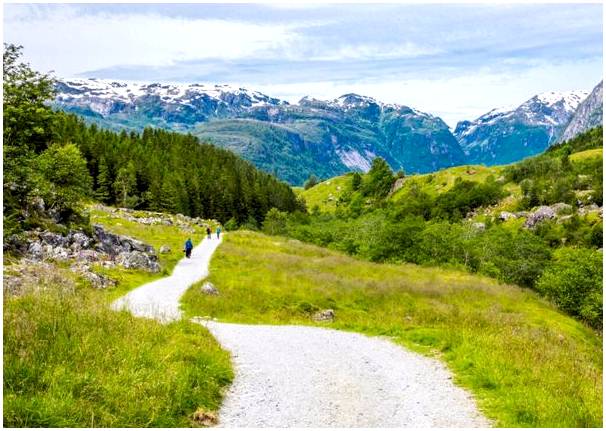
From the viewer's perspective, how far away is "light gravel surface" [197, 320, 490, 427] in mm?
11625

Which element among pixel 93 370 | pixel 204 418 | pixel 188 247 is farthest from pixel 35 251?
pixel 204 418

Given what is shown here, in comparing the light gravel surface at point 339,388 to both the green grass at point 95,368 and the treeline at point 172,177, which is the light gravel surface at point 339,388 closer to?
the green grass at point 95,368

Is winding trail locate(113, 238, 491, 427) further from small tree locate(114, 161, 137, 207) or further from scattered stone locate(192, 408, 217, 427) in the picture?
small tree locate(114, 161, 137, 207)

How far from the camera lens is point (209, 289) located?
108 feet

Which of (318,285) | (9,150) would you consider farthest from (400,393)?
(318,285)

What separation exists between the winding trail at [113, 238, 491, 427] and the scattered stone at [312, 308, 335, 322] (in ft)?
23.9

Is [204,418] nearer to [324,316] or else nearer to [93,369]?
[93,369]

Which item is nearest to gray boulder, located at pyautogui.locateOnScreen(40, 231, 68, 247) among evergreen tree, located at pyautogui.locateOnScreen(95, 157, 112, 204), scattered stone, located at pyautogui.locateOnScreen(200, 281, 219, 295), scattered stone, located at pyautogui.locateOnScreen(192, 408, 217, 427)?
scattered stone, located at pyautogui.locateOnScreen(200, 281, 219, 295)

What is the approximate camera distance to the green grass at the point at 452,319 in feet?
41.4

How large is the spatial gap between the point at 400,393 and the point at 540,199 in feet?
610

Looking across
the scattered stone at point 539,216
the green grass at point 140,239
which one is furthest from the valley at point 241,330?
the scattered stone at point 539,216

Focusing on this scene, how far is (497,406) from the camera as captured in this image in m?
12.4

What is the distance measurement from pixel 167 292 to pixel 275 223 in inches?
3966

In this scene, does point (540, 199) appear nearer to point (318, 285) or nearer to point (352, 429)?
point (318, 285)
